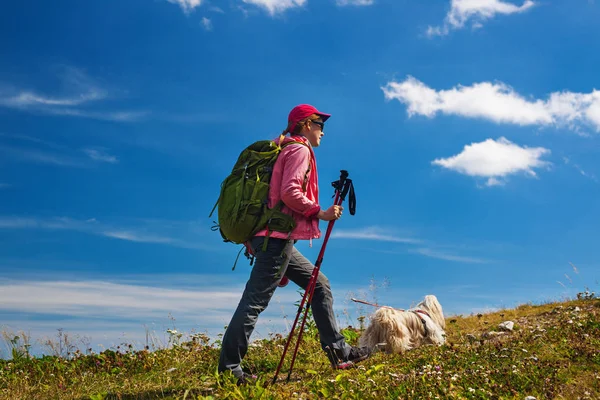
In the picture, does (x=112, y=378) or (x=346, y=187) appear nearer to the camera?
(x=346, y=187)

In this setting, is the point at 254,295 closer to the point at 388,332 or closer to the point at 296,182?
the point at 296,182

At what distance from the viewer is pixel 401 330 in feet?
29.1

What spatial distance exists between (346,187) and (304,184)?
1.93ft

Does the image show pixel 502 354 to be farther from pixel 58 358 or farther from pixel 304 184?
pixel 58 358

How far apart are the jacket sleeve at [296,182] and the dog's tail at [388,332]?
3282 mm

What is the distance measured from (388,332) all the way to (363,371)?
196 centimetres

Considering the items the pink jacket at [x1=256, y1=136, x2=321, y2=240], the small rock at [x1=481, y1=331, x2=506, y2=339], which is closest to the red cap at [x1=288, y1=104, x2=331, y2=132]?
the pink jacket at [x1=256, y1=136, x2=321, y2=240]

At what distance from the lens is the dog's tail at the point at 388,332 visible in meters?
8.79

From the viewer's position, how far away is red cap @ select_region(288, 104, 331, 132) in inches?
272

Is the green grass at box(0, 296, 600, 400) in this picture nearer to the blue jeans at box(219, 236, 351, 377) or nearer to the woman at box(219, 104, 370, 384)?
the blue jeans at box(219, 236, 351, 377)

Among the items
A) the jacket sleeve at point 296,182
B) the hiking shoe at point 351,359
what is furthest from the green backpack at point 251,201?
the hiking shoe at point 351,359

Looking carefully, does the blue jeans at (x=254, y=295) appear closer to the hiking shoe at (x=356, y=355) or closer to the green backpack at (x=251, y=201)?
the green backpack at (x=251, y=201)

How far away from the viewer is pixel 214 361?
8.91 meters

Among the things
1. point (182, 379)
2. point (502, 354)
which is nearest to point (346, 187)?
point (502, 354)
